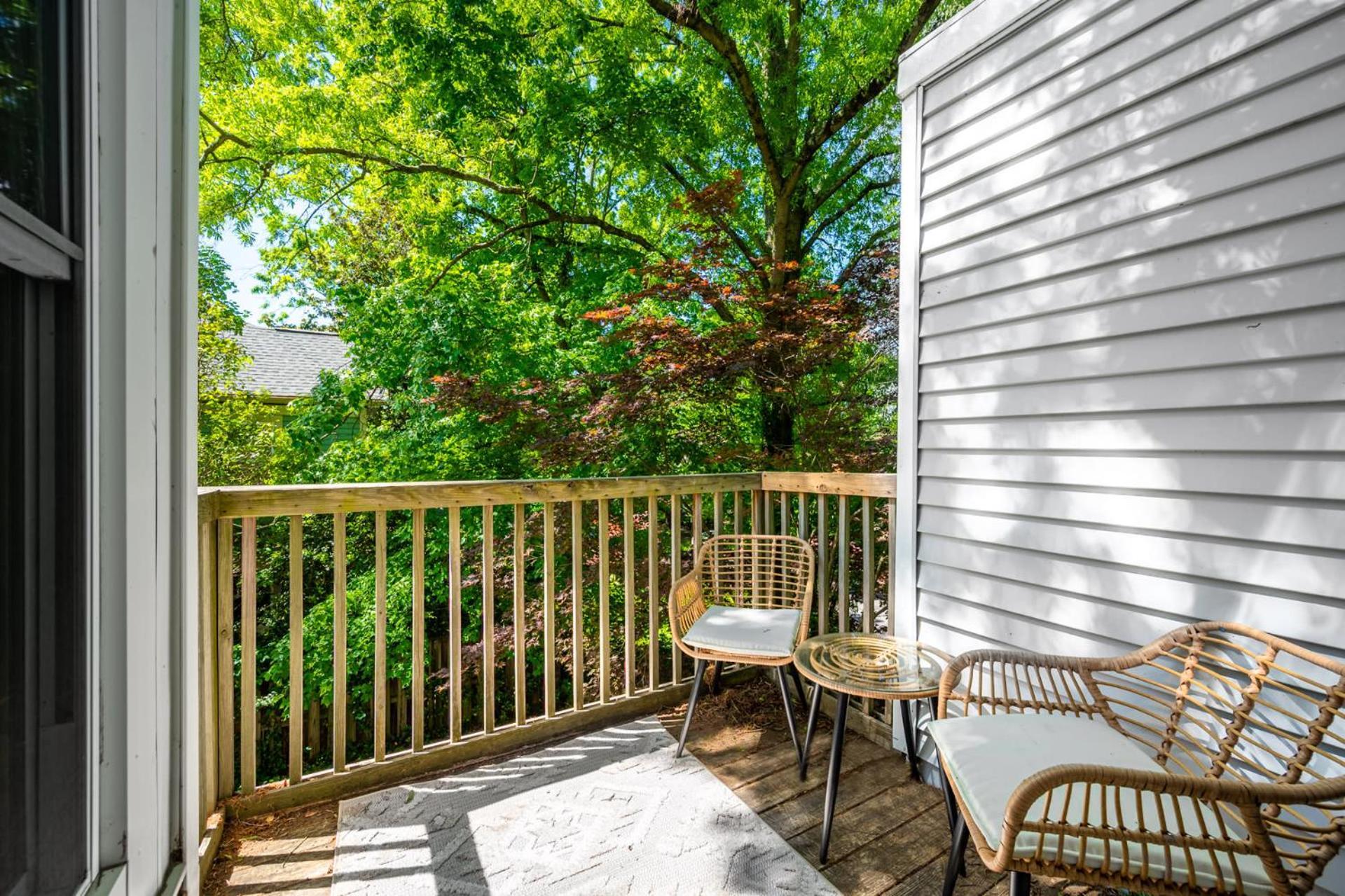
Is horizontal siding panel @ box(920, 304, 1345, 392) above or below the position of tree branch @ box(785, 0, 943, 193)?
below

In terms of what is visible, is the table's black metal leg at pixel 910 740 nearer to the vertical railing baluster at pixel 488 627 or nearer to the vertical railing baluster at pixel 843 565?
the vertical railing baluster at pixel 843 565

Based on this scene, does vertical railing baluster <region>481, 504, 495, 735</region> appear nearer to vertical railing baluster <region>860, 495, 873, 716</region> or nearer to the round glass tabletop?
the round glass tabletop

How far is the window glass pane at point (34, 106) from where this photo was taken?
654 mm

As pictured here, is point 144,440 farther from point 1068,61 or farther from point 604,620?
point 1068,61

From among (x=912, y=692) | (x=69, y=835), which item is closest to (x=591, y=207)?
(x=912, y=692)

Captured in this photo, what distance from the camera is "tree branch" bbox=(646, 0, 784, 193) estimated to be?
4188mm

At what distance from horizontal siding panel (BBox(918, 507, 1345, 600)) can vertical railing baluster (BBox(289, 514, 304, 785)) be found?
2342mm

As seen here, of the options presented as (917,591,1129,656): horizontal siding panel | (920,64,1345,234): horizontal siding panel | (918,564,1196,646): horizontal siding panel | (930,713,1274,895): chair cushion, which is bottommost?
(930,713,1274,895): chair cushion

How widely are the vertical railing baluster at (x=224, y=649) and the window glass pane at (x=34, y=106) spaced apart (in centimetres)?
135

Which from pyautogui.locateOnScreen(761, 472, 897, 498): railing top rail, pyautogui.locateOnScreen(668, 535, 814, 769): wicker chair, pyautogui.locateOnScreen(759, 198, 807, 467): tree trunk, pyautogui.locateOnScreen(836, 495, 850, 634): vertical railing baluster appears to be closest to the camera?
pyautogui.locateOnScreen(668, 535, 814, 769): wicker chair

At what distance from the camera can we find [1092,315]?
5.77ft

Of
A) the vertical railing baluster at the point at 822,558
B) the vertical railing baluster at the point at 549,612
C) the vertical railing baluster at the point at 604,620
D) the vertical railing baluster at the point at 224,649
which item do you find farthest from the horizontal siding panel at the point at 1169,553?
the vertical railing baluster at the point at 224,649

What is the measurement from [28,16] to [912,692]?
2237 mm

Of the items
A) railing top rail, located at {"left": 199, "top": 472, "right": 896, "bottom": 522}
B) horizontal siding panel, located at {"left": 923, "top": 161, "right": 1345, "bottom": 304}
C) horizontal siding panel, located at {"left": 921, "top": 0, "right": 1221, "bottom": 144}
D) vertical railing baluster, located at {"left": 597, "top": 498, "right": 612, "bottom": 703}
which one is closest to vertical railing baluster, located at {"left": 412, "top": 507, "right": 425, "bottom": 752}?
railing top rail, located at {"left": 199, "top": 472, "right": 896, "bottom": 522}
